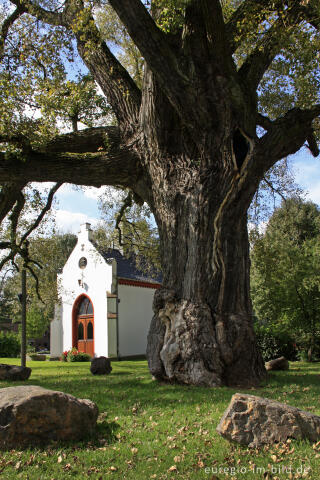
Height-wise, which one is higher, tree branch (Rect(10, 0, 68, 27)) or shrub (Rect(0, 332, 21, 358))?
tree branch (Rect(10, 0, 68, 27))

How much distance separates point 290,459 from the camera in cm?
444

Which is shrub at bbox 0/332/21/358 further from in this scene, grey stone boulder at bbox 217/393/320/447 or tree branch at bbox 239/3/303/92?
grey stone boulder at bbox 217/393/320/447

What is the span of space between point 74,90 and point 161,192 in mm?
3249

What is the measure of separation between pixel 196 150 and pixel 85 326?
2076 centimetres

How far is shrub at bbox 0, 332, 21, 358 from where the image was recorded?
2934 centimetres

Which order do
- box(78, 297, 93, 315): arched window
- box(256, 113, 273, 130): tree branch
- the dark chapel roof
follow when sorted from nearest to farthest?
1. box(256, 113, 273, 130): tree branch
2. the dark chapel roof
3. box(78, 297, 93, 315): arched window

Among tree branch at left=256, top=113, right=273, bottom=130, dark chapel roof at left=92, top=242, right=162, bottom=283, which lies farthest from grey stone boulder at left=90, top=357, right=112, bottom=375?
dark chapel roof at left=92, top=242, right=162, bottom=283

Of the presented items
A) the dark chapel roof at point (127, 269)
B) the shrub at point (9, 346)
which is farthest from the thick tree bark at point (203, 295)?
the shrub at point (9, 346)

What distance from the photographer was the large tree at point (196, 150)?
29.6 ft

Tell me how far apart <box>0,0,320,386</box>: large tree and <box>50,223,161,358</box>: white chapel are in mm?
16942

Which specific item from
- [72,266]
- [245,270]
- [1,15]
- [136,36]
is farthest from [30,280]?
[136,36]

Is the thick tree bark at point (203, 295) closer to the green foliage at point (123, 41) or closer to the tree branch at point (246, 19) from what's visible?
the tree branch at point (246, 19)

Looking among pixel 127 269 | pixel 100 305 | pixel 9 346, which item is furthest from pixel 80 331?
pixel 9 346

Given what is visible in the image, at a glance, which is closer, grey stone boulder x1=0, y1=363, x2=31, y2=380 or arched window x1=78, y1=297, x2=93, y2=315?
grey stone boulder x1=0, y1=363, x2=31, y2=380
